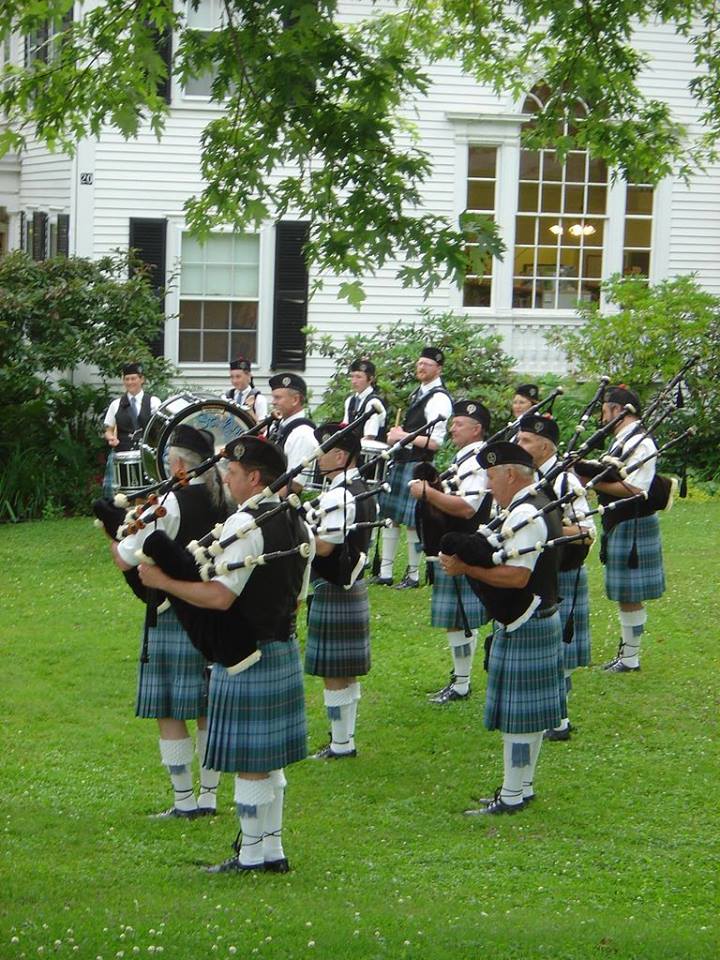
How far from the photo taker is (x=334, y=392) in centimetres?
1639

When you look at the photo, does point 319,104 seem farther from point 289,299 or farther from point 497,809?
point 289,299

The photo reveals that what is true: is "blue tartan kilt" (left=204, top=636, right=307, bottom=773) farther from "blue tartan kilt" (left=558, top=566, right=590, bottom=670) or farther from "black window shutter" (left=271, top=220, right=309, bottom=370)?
"black window shutter" (left=271, top=220, right=309, bottom=370)

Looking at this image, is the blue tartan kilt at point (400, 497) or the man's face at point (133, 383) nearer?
the blue tartan kilt at point (400, 497)

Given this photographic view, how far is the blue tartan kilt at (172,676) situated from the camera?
650 cm

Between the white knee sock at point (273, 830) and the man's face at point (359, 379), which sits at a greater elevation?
the man's face at point (359, 379)

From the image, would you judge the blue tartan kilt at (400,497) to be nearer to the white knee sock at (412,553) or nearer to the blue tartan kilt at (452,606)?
the white knee sock at (412,553)

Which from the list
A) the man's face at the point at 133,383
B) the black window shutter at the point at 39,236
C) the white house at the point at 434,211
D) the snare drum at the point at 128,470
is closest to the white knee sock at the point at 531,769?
the snare drum at the point at 128,470

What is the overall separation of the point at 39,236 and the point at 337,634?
11922mm

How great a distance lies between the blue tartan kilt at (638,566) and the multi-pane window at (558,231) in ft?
29.3

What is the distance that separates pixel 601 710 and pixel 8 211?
13.8m

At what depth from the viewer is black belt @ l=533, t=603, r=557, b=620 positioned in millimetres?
6734

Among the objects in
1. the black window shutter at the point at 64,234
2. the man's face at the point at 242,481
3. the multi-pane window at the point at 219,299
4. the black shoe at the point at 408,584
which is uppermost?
the black window shutter at the point at 64,234

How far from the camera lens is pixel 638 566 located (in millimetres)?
9320

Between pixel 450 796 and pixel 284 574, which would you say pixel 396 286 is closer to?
pixel 450 796
